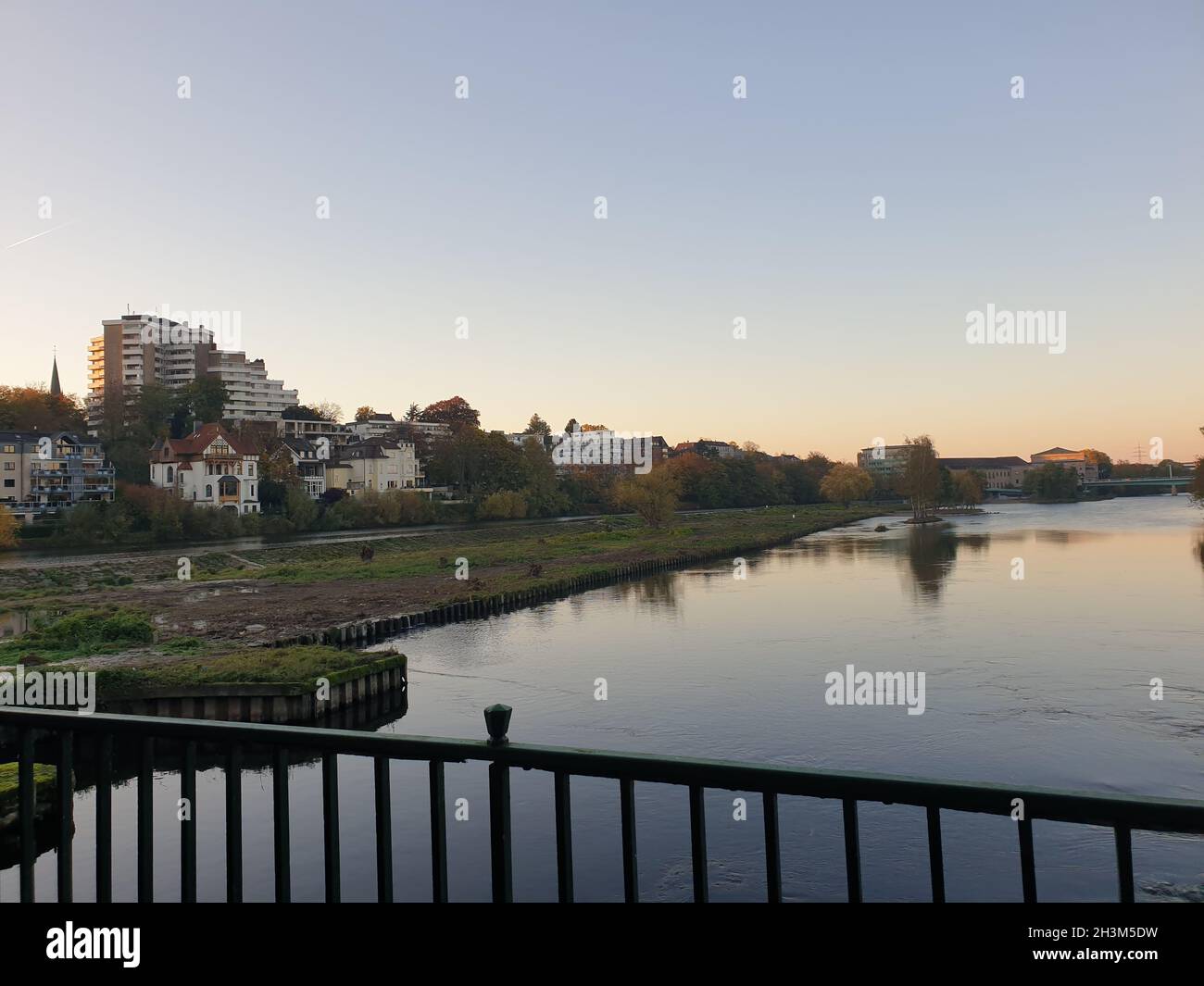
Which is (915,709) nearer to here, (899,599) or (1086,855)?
(1086,855)

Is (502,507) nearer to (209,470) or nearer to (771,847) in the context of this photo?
(209,470)

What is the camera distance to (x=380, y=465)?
109 metres

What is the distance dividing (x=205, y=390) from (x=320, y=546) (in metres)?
40.3

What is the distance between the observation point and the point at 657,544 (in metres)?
71.1

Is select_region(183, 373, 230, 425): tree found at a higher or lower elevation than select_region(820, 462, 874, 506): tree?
higher

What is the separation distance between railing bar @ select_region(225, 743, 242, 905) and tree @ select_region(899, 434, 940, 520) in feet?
356

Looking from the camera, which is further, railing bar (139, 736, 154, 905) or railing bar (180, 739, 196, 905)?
railing bar (139, 736, 154, 905)

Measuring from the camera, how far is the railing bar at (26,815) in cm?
383

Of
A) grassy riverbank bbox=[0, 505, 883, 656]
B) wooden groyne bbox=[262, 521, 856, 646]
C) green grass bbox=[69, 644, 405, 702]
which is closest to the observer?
green grass bbox=[69, 644, 405, 702]

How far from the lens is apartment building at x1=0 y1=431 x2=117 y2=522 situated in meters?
75.8

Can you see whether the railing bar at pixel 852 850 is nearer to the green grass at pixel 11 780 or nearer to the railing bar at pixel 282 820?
the railing bar at pixel 282 820

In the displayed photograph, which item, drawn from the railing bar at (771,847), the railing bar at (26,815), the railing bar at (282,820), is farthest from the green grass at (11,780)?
the railing bar at (771,847)

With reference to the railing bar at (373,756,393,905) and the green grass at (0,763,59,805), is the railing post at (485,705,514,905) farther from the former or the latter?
the green grass at (0,763,59,805)

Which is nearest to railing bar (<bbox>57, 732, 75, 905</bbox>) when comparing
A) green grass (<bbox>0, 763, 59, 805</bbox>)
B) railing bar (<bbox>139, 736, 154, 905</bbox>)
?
railing bar (<bbox>139, 736, 154, 905</bbox>)
